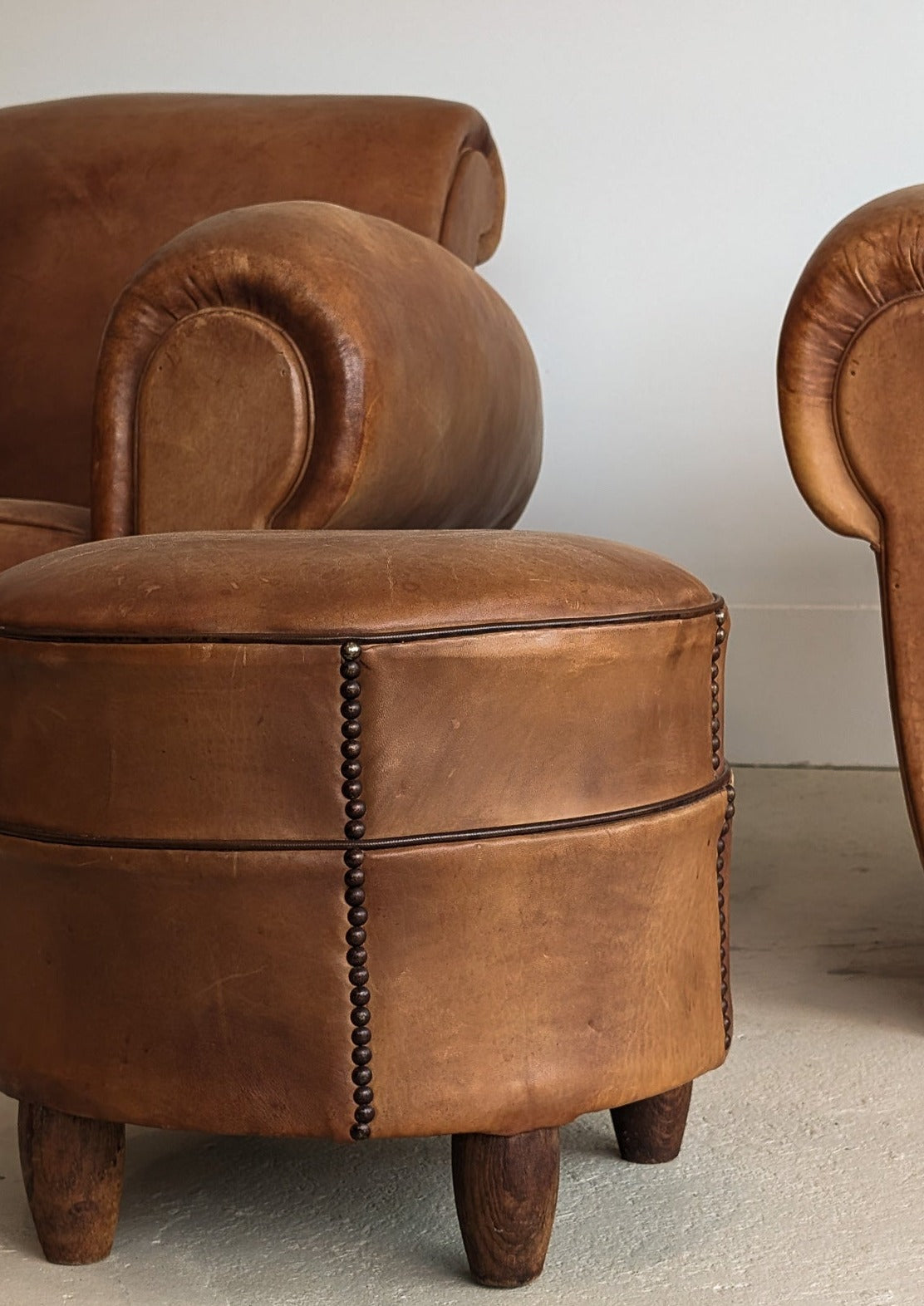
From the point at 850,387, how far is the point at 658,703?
0.53m

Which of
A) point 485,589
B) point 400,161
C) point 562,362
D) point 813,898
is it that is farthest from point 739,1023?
point 562,362

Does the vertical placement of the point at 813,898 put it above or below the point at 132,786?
below

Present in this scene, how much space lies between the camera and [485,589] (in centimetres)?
98

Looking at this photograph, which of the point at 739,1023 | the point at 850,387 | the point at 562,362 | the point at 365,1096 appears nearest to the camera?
the point at 365,1096

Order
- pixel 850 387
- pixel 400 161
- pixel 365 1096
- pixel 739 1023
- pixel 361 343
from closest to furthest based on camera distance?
pixel 365 1096 → pixel 361 343 → pixel 850 387 → pixel 739 1023 → pixel 400 161

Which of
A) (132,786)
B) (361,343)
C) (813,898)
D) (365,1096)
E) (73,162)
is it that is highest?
(73,162)

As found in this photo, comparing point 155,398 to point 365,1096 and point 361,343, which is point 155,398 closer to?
point 361,343

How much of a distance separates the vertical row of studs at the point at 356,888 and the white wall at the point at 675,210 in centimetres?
190

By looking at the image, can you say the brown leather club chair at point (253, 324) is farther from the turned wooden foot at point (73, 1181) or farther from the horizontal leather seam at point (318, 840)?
the turned wooden foot at point (73, 1181)

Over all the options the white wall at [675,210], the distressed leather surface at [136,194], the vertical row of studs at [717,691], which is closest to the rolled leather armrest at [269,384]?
the vertical row of studs at [717,691]

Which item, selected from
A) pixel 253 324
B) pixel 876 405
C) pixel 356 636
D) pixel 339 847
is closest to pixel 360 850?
pixel 339 847

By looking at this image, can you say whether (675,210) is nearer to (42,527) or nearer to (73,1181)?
(42,527)

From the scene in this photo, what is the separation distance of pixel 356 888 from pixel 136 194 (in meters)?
1.28

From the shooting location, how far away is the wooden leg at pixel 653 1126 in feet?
4.00
